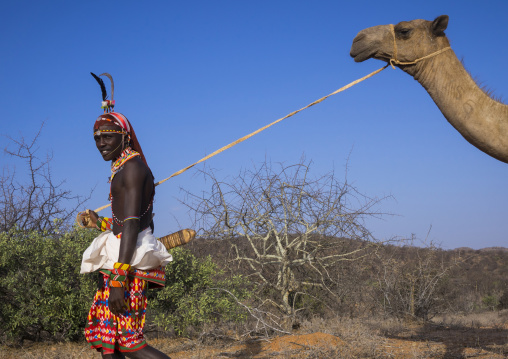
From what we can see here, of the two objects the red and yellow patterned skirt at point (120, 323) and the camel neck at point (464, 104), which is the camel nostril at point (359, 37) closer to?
the camel neck at point (464, 104)

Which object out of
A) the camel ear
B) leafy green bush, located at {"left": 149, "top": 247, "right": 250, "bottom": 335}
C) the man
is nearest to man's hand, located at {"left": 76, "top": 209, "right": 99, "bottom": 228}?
the man

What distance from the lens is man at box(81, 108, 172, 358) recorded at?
3.77 m

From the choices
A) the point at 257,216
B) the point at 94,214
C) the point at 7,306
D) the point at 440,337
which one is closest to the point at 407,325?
the point at 440,337

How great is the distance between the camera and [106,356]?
3.82m

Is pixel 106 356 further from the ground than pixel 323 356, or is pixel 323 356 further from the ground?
pixel 106 356

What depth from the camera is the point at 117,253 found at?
3.90m

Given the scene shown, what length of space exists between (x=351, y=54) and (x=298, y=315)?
23.6 feet

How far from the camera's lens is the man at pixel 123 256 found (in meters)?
3.77

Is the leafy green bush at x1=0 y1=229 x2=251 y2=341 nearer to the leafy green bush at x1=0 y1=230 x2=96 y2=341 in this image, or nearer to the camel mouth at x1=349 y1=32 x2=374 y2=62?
the leafy green bush at x1=0 y1=230 x2=96 y2=341

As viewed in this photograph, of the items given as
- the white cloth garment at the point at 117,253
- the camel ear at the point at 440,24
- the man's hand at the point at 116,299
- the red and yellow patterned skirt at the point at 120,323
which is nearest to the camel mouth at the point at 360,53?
the camel ear at the point at 440,24

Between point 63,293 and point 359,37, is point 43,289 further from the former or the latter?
point 359,37

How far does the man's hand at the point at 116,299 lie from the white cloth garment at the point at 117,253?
225 mm

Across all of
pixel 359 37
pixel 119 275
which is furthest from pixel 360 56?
pixel 119 275

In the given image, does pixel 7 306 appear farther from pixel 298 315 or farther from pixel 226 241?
pixel 298 315
